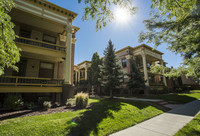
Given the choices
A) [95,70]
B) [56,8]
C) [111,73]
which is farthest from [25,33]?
[95,70]

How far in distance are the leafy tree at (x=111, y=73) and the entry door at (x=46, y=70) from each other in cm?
670

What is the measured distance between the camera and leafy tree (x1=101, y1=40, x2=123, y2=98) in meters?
12.2

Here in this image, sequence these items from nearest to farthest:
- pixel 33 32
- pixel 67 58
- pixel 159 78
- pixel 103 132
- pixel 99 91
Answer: pixel 103 132 → pixel 67 58 → pixel 33 32 → pixel 99 91 → pixel 159 78

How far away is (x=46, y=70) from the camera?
1215cm

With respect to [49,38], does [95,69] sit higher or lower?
lower

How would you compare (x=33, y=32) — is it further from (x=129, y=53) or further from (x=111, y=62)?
(x=129, y=53)

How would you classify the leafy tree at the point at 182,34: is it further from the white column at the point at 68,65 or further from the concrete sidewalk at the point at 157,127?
the white column at the point at 68,65

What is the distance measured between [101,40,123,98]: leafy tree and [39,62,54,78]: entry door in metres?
6.70

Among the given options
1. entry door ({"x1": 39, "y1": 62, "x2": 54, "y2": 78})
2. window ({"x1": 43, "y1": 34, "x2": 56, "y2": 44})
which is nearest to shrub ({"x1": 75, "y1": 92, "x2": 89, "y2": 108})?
entry door ({"x1": 39, "y1": 62, "x2": 54, "y2": 78})

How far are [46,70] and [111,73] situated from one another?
8.17 m

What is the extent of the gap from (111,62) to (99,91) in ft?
31.6

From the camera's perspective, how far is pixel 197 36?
21.8 ft

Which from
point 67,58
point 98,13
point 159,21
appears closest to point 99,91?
point 67,58

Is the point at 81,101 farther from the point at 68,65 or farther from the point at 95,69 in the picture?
the point at 95,69
